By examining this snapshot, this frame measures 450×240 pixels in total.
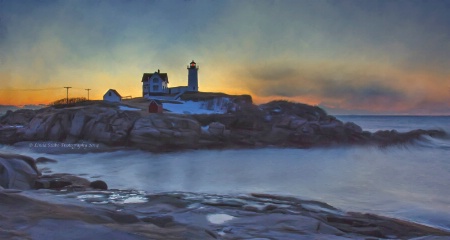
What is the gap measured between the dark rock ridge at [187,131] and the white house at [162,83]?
18397 millimetres

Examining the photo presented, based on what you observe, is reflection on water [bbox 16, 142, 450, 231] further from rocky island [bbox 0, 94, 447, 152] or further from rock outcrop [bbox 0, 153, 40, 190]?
rock outcrop [bbox 0, 153, 40, 190]

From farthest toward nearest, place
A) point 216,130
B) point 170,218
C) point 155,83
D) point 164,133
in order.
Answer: point 155,83 < point 216,130 < point 164,133 < point 170,218

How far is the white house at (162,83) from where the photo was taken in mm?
51625

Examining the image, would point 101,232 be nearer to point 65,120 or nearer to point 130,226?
point 130,226

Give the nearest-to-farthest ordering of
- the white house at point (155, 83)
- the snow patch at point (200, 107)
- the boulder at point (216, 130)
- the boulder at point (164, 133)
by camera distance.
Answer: the boulder at point (164, 133), the boulder at point (216, 130), the snow patch at point (200, 107), the white house at point (155, 83)

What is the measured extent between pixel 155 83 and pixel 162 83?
1072 mm

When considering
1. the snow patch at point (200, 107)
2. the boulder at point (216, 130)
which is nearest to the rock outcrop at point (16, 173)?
the boulder at point (216, 130)

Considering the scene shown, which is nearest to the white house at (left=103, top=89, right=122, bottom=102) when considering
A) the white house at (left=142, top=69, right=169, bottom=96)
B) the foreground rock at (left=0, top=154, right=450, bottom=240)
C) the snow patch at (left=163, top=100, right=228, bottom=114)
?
the snow patch at (left=163, top=100, right=228, bottom=114)

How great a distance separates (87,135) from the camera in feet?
90.2

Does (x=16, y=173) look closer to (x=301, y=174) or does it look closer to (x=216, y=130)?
(x=301, y=174)

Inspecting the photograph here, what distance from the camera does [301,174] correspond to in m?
17.1

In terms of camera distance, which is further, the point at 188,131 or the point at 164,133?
the point at 188,131

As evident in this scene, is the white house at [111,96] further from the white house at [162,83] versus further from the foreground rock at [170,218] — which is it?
the foreground rock at [170,218]

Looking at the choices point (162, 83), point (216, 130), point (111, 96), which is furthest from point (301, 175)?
point (162, 83)
